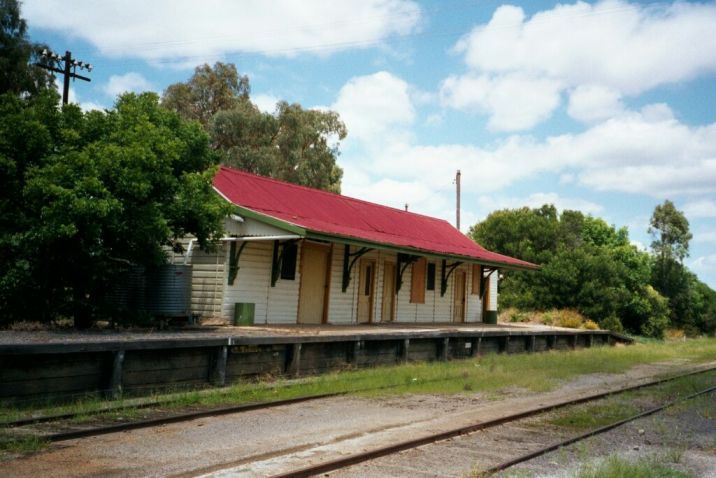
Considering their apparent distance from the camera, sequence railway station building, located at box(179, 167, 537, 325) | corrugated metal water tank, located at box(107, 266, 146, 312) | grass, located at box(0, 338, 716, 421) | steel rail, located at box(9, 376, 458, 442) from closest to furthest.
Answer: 1. steel rail, located at box(9, 376, 458, 442)
2. grass, located at box(0, 338, 716, 421)
3. corrugated metal water tank, located at box(107, 266, 146, 312)
4. railway station building, located at box(179, 167, 537, 325)

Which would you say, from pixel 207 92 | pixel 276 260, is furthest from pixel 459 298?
pixel 207 92

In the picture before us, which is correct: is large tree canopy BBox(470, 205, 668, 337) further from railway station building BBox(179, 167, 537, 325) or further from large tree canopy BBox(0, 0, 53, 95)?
large tree canopy BBox(0, 0, 53, 95)

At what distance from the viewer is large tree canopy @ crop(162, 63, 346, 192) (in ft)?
133

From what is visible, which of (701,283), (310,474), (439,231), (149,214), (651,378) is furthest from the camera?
(701,283)

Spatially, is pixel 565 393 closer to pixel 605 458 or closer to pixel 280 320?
pixel 605 458

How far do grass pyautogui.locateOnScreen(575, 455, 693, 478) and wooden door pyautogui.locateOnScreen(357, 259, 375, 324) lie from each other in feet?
48.1

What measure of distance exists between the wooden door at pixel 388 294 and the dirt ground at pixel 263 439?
36.0ft

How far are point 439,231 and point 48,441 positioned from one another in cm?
2284

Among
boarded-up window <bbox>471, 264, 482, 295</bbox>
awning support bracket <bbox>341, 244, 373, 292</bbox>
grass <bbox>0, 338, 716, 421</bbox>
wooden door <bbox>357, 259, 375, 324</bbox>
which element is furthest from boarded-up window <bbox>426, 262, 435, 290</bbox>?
grass <bbox>0, 338, 716, 421</bbox>

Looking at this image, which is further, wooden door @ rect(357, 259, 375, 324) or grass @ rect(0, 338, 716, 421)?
wooden door @ rect(357, 259, 375, 324)

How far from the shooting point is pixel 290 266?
730 inches

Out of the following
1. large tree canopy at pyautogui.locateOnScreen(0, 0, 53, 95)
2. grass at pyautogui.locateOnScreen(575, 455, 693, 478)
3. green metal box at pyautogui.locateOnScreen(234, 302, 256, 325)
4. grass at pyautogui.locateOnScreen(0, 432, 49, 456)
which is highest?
large tree canopy at pyautogui.locateOnScreen(0, 0, 53, 95)

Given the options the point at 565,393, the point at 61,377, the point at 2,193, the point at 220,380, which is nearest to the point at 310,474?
the point at 61,377

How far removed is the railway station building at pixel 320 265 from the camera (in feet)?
56.0
